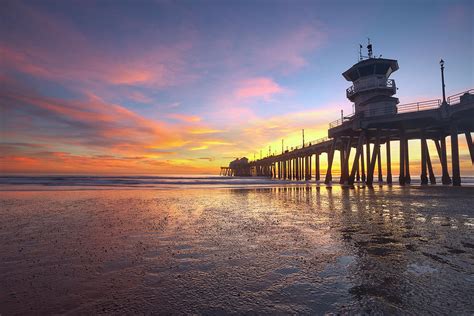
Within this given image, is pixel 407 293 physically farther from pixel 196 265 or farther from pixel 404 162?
pixel 404 162

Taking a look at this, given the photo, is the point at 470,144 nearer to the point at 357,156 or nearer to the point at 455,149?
the point at 455,149

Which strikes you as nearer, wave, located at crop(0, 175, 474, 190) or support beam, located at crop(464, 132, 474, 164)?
support beam, located at crop(464, 132, 474, 164)

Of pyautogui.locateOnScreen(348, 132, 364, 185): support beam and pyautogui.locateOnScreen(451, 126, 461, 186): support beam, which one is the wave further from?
pyautogui.locateOnScreen(348, 132, 364, 185): support beam

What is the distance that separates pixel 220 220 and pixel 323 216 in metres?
4.02

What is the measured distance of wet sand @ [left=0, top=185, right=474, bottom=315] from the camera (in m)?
3.33

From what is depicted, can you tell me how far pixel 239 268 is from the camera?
4750 millimetres

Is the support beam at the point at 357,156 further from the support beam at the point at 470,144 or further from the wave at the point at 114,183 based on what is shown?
the wave at the point at 114,183

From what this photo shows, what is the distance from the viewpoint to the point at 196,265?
4.96 m

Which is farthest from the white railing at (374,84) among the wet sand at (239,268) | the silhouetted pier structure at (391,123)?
the wet sand at (239,268)

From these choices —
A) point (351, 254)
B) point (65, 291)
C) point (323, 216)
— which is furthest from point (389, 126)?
point (65, 291)

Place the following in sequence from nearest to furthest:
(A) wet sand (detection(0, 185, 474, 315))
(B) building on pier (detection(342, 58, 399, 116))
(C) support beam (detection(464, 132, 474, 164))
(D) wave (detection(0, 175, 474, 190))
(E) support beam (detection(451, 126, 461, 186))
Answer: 1. (A) wet sand (detection(0, 185, 474, 315))
2. (E) support beam (detection(451, 126, 461, 186))
3. (C) support beam (detection(464, 132, 474, 164))
4. (B) building on pier (detection(342, 58, 399, 116))
5. (D) wave (detection(0, 175, 474, 190))

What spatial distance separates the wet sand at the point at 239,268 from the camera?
10.9 feet

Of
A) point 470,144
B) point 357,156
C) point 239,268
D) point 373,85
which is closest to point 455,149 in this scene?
point 470,144

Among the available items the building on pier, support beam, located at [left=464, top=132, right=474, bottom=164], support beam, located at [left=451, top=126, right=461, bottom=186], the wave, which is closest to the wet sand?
support beam, located at [left=451, top=126, right=461, bottom=186]
